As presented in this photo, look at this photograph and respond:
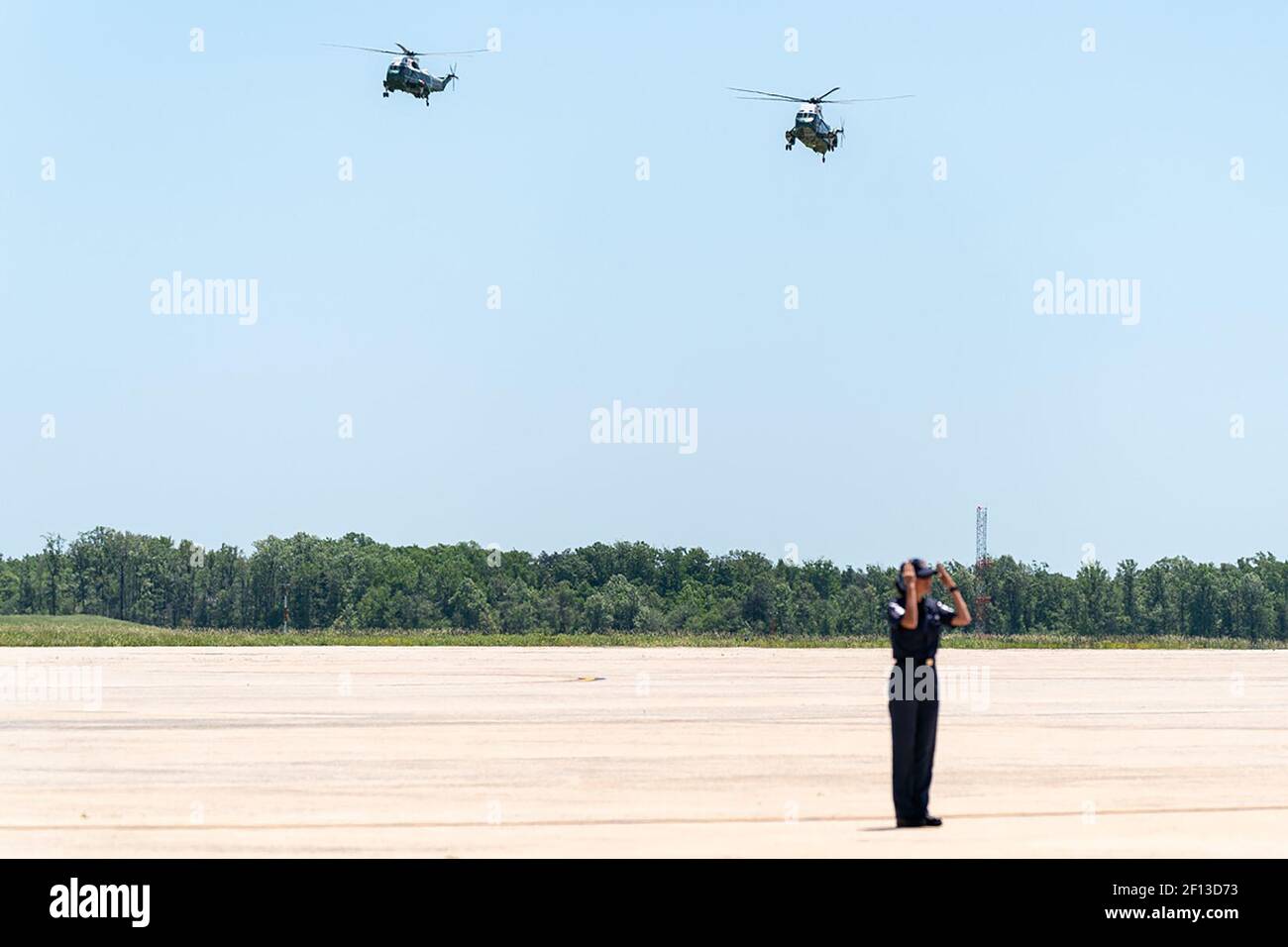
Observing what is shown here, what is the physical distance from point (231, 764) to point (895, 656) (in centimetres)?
954

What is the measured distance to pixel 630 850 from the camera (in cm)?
1480

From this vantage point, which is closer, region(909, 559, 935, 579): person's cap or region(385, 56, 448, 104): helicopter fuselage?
region(909, 559, 935, 579): person's cap

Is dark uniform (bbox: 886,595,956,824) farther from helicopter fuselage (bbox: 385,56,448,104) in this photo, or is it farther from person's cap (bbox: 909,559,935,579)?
helicopter fuselage (bbox: 385,56,448,104)

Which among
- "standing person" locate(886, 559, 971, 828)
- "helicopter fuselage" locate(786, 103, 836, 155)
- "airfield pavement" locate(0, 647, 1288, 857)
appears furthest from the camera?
"helicopter fuselage" locate(786, 103, 836, 155)

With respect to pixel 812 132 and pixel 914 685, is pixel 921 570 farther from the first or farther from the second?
pixel 812 132

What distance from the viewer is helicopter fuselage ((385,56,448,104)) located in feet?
233

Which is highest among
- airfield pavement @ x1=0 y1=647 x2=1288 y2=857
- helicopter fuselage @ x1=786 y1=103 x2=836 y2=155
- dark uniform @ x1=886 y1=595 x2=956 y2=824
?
helicopter fuselage @ x1=786 y1=103 x2=836 y2=155

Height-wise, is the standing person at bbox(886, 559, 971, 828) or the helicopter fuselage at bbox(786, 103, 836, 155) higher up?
the helicopter fuselage at bbox(786, 103, 836, 155)

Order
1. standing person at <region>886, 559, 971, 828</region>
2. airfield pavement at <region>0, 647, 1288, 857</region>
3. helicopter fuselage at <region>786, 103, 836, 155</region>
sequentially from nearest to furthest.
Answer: airfield pavement at <region>0, 647, 1288, 857</region> < standing person at <region>886, 559, 971, 828</region> < helicopter fuselage at <region>786, 103, 836, 155</region>

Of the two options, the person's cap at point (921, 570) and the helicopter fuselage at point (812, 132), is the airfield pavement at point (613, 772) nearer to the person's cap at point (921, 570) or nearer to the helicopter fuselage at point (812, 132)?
the person's cap at point (921, 570)

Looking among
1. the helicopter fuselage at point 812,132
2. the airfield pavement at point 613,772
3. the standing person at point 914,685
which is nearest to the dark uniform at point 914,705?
the standing person at point 914,685

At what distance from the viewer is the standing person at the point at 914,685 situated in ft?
54.6

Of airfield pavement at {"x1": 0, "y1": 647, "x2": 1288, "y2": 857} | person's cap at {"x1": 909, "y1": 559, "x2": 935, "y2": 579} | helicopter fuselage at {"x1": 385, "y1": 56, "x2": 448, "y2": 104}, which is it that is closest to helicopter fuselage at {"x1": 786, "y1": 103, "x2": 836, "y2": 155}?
helicopter fuselage at {"x1": 385, "y1": 56, "x2": 448, "y2": 104}
